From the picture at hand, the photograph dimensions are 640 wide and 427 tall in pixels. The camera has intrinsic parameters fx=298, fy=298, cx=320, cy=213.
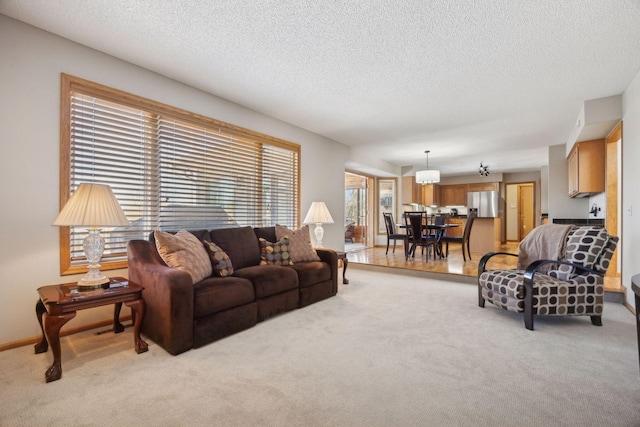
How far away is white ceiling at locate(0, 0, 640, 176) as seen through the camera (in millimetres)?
2195

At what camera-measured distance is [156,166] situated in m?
3.22

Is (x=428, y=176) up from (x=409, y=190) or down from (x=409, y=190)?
up

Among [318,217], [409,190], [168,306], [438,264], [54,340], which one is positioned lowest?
[438,264]

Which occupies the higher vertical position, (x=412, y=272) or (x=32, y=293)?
(x=32, y=293)

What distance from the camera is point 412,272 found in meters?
4.99

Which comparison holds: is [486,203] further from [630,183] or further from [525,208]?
[630,183]

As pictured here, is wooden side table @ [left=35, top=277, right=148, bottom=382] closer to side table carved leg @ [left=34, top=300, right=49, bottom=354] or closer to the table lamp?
side table carved leg @ [left=34, top=300, right=49, bottom=354]

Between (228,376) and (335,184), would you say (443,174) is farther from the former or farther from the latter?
(228,376)

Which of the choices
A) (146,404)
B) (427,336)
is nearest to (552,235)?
(427,336)

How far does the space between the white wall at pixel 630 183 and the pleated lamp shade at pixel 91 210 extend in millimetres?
4912

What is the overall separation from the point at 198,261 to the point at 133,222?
95cm

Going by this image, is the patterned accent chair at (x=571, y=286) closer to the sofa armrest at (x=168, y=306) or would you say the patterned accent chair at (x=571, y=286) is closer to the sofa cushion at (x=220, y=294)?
the sofa cushion at (x=220, y=294)

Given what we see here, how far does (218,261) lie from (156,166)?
130 cm

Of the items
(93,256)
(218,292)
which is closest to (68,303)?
(93,256)
